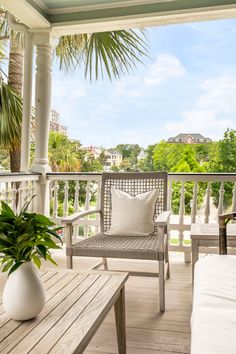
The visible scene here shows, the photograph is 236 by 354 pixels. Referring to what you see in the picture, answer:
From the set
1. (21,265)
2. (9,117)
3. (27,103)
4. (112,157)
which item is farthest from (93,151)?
(21,265)

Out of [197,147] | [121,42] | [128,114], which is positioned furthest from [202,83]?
[121,42]

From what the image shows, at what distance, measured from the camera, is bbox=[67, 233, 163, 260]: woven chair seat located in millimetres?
2201

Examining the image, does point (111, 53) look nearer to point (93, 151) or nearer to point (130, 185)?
point (130, 185)

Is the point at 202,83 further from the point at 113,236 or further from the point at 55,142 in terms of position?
Result: the point at 113,236

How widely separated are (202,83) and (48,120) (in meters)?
14.6

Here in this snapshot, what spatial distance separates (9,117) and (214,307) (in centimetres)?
378

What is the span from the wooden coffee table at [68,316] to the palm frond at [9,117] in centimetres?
303

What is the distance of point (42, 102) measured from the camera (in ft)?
11.8

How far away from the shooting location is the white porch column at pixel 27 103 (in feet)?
11.8

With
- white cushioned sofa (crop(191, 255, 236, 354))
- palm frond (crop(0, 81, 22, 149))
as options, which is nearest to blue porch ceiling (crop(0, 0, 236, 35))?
palm frond (crop(0, 81, 22, 149))

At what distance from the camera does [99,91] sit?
1800 centimetres

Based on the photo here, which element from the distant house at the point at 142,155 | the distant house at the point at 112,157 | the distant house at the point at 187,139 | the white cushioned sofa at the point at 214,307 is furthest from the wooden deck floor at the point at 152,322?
the distant house at the point at 187,139

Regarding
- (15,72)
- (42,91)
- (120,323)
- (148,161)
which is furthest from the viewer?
(148,161)

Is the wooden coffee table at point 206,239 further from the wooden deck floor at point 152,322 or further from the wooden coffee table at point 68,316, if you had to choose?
the wooden coffee table at point 68,316
